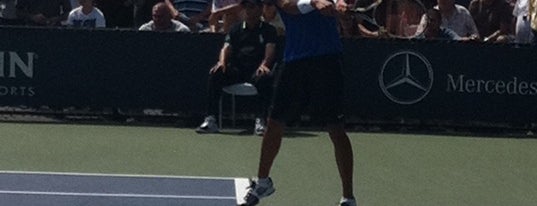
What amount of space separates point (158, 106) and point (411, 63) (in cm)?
271

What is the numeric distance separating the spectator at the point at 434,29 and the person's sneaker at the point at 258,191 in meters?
6.15

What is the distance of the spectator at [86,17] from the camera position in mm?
15203

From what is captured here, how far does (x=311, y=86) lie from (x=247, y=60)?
527 centimetres

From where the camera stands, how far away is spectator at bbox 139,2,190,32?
48.0 feet

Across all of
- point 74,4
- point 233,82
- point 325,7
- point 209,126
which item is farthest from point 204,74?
point 325,7

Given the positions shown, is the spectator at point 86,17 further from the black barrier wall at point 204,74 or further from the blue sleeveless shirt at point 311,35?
the blue sleeveless shirt at point 311,35

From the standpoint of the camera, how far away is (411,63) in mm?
14344

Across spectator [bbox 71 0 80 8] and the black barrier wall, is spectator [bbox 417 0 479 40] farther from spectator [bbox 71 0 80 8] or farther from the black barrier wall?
spectator [bbox 71 0 80 8]

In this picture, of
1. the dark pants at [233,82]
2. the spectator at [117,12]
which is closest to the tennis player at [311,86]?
the dark pants at [233,82]

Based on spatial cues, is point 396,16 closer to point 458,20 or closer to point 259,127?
point 458,20

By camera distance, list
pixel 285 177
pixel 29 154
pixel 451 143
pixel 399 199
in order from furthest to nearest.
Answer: pixel 451 143 → pixel 29 154 → pixel 285 177 → pixel 399 199

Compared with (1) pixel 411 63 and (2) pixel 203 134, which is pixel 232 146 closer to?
(2) pixel 203 134

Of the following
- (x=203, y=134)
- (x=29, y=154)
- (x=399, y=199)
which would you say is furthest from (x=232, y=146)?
(x=399, y=199)

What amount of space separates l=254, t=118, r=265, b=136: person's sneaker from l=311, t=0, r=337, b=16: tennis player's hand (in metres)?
5.41
